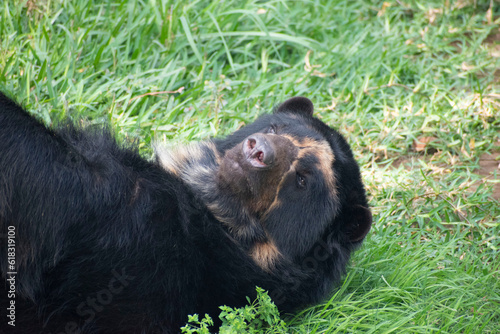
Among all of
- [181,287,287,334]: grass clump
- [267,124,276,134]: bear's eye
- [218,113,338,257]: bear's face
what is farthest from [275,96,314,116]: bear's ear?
[181,287,287,334]: grass clump

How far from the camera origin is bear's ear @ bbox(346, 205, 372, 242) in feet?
14.0

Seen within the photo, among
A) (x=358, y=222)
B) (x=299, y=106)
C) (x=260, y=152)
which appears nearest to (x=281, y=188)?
(x=260, y=152)

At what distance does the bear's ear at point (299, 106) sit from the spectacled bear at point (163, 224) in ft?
0.62

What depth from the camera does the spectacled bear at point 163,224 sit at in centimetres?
347

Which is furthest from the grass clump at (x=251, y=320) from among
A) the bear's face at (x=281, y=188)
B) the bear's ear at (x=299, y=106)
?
the bear's ear at (x=299, y=106)

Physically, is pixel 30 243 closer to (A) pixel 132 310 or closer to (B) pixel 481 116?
(A) pixel 132 310

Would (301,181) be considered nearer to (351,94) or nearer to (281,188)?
(281,188)

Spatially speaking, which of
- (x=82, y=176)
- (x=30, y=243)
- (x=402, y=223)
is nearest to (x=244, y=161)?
(x=82, y=176)

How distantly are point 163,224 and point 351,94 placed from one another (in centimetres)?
397

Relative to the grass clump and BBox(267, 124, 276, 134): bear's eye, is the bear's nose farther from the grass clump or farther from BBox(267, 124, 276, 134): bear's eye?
the grass clump

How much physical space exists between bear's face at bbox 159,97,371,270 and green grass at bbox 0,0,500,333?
560mm

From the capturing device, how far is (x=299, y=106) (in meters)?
4.96

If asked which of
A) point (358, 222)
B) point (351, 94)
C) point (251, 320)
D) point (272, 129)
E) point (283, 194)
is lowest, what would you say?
point (351, 94)

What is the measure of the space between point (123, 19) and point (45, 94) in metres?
1.46
